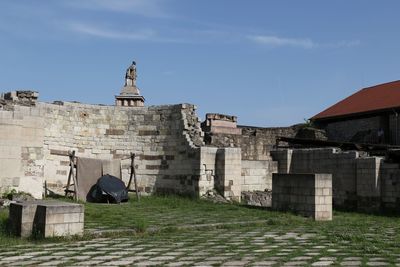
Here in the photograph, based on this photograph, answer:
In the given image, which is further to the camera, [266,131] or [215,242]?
[266,131]

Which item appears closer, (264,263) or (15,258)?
(264,263)

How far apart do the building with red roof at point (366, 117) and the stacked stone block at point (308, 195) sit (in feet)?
43.2

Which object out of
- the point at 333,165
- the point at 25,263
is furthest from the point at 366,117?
the point at 25,263

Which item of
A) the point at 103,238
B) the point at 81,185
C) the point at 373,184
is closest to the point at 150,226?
the point at 103,238

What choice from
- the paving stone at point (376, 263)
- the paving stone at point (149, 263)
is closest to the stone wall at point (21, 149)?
the paving stone at point (149, 263)

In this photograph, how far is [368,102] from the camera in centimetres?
2830

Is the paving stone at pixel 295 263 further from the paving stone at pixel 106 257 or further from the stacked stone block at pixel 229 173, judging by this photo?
the stacked stone block at pixel 229 173

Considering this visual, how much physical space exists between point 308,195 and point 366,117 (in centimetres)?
1568

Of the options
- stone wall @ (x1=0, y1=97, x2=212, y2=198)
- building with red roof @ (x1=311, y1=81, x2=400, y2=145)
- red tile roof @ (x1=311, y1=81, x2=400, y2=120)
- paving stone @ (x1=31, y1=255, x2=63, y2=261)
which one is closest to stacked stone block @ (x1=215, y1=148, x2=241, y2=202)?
stone wall @ (x1=0, y1=97, x2=212, y2=198)

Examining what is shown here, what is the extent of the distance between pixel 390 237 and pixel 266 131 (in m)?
15.3

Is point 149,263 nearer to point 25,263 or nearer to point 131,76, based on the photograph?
point 25,263

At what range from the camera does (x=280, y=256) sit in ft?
23.3

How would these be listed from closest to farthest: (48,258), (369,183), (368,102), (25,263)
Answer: (25,263)
(48,258)
(369,183)
(368,102)

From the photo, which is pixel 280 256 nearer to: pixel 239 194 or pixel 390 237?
pixel 390 237
